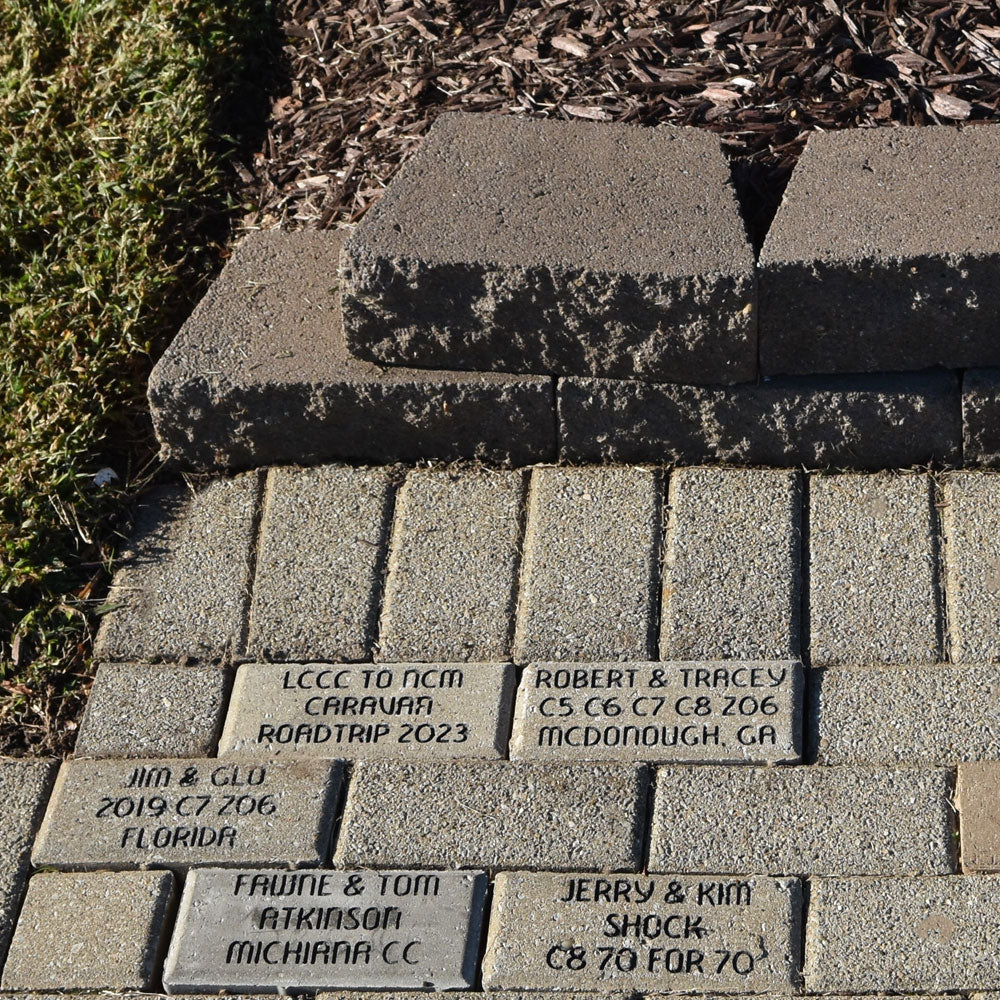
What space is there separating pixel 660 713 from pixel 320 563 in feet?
2.63

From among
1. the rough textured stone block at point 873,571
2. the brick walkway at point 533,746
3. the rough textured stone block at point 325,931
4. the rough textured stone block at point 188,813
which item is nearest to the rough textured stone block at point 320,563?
the brick walkway at point 533,746

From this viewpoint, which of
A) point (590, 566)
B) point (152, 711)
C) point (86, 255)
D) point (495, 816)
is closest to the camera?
point (495, 816)

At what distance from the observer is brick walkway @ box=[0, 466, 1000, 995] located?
243cm

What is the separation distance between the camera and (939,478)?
306cm

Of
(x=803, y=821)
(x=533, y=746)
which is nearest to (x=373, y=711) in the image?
(x=533, y=746)

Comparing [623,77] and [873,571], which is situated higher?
[623,77]

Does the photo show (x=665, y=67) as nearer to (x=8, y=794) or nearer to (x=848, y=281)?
(x=848, y=281)

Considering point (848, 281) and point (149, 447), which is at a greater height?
point (848, 281)

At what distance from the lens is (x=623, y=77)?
3631 millimetres

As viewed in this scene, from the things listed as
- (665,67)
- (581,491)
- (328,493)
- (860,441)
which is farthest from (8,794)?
(665,67)

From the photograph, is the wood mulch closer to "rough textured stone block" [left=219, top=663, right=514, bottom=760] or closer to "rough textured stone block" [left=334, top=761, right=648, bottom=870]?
"rough textured stone block" [left=219, top=663, right=514, bottom=760]

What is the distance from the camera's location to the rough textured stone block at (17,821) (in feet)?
8.57

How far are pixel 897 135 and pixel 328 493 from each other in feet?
4.85

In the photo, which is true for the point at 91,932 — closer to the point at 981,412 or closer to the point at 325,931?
the point at 325,931
